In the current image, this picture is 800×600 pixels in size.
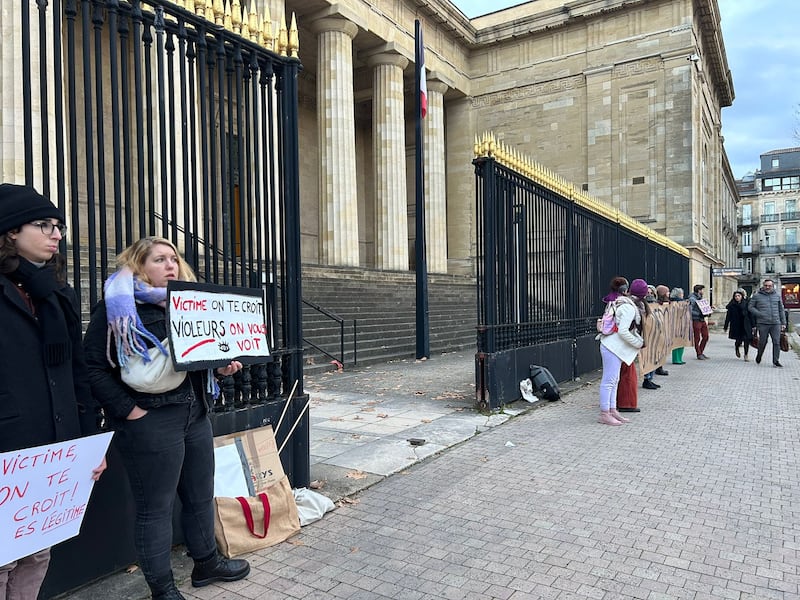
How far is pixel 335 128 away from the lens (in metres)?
19.2

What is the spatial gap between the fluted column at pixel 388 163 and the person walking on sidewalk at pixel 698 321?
10861 mm

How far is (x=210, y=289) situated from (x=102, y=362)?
27.2 inches

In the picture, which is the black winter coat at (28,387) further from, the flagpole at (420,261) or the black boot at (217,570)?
the flagpole at (420,261)

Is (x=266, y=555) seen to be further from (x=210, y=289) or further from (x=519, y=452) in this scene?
(x=519, y=452)

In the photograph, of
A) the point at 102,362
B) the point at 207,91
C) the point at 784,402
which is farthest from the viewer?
the point at 784,402

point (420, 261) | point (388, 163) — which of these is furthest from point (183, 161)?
point (388, 163)

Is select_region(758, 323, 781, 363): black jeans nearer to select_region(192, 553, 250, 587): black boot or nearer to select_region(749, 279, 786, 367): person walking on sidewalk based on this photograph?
select_region(749, 279, 786, 367): person walking on sidewalk

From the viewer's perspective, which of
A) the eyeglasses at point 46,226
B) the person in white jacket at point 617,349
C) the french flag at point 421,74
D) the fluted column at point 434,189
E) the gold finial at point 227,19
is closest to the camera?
the eyeglasses at point 46,226

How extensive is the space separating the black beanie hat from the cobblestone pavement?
6.72ft

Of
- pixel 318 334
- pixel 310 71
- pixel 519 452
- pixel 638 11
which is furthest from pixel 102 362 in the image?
pixel 638 11

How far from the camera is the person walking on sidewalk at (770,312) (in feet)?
38.5

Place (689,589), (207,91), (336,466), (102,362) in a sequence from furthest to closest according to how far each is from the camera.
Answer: (336,466) < (207,91) < (689,589) < (102,362)

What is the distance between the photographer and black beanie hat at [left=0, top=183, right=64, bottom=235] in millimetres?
2041

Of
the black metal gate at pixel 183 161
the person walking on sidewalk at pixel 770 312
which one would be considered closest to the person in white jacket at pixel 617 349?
the black metal gate at pixel 183 161
